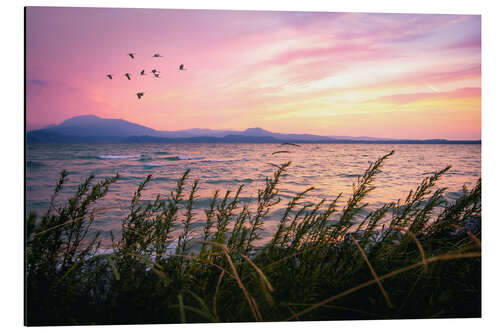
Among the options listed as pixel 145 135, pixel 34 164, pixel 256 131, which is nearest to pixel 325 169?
pixel 256 131

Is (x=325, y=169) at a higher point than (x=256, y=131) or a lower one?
lower

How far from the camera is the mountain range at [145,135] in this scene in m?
3.63

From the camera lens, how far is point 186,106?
153 inches

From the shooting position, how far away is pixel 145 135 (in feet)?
15.1

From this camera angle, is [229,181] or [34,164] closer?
[34,164]

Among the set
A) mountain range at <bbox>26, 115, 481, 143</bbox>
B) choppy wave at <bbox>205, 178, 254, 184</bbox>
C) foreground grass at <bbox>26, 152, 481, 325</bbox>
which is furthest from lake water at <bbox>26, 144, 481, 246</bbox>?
choppy wave at <bbox>205, 178, 254, 184</bbox>

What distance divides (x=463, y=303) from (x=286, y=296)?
138 cm

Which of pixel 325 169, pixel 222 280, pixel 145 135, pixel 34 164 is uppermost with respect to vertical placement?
pixel 145 135

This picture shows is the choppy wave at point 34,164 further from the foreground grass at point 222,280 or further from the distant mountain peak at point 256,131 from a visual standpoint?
the distant mountain peak at point 256,131

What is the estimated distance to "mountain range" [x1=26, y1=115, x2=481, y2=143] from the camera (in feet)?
11.9

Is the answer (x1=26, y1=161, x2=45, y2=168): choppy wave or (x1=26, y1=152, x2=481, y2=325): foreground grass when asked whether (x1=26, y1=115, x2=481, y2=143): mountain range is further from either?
(x1=26, y1=152, x2=481, y2=325): foreground grass

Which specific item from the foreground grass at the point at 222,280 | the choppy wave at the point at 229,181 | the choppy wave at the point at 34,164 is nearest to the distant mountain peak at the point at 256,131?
the foreground grass at the point at 222,280

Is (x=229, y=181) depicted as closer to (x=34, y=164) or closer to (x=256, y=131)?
(x=256, y=131)
